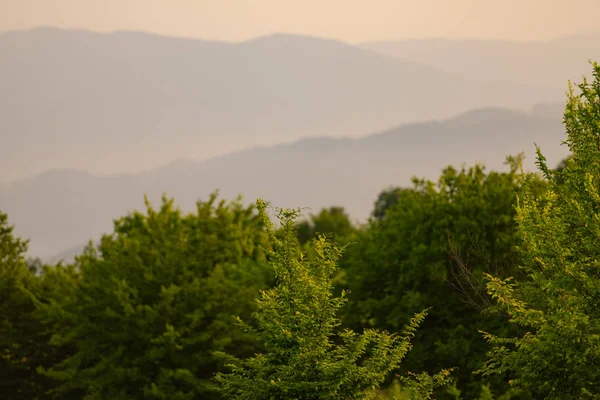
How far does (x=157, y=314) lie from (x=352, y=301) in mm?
8254

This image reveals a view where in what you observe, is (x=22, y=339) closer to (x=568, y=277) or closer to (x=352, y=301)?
(x=352, y=301)

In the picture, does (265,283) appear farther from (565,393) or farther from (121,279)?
(565,393)

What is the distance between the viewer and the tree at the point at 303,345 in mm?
13328

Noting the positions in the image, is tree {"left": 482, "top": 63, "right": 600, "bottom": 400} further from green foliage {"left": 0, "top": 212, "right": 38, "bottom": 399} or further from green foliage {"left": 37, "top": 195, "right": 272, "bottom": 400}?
green foliage {"left": 0, "top": 212, "right": 38, "bottom": 399}

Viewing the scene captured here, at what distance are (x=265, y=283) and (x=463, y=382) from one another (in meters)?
10.2

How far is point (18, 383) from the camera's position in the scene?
131 ft

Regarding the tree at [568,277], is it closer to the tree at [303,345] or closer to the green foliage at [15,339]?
the tree at [303,345]

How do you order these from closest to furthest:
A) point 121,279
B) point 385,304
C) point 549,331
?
point 549,331
point 385,304
point 121,279

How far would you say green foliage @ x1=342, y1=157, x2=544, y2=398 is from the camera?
96.3 ft

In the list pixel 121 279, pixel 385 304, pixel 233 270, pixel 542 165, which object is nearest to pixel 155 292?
pixel 121 279

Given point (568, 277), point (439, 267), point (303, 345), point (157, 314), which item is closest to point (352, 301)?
point (439, 267)

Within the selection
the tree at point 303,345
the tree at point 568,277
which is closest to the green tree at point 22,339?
the tree at point 303,345

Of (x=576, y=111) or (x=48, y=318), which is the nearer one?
(x=576, y=111)

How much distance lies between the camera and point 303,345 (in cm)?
1344
